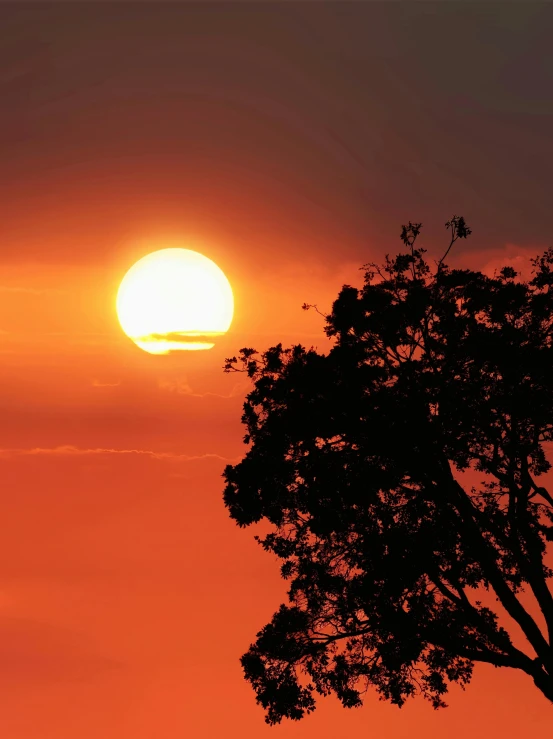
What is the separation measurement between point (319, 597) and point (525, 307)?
10729mm

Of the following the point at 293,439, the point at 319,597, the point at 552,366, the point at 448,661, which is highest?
the point at 293,439

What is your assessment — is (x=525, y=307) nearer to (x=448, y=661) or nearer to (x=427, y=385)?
(x=427, y=385)

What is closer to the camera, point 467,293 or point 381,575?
point 381,575

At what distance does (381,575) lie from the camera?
90.4 feet

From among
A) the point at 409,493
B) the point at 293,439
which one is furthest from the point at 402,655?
the point at 293,439

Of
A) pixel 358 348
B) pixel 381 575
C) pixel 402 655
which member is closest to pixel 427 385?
pixel 358 348

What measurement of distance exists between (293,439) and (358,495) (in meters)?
2.64

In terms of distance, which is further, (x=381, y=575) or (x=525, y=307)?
(x=525, y=307)

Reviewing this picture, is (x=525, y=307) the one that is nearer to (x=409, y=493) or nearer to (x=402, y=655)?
(x=409, y=493)

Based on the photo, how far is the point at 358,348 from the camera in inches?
1168

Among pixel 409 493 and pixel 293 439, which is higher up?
A: pixel 293 439

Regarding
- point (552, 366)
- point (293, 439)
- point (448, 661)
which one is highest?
point (293, 439)

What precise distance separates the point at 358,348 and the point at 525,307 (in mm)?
5241

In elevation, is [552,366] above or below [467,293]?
below
